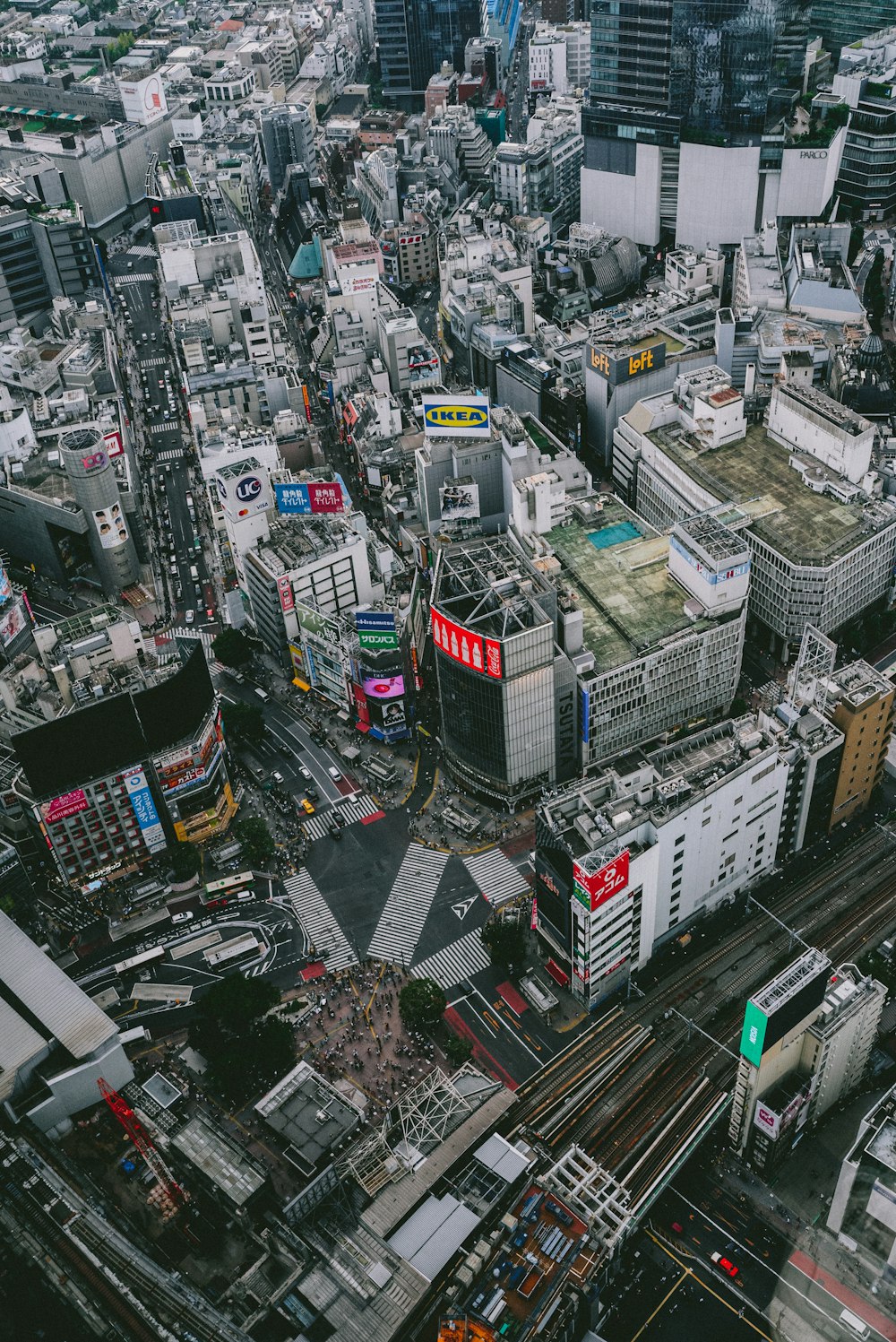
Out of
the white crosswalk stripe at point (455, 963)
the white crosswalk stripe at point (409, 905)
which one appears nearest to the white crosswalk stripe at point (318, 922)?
the white crosswalk stripe at point (409, 905)

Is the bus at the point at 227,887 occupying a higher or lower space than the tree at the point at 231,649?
lower

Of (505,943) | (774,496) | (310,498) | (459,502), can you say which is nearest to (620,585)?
(774,496)

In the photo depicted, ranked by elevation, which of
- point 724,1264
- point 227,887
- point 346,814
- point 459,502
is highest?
point 459,502

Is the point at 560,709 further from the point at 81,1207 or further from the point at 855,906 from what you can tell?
the point at 81,1207

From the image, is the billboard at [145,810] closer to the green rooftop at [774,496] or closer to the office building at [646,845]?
the office building at [646,845]

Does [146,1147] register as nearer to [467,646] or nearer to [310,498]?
[467,646]

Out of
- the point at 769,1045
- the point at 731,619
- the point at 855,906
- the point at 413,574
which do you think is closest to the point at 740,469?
the point at 731,619

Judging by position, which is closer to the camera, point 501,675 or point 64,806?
point 501,675
